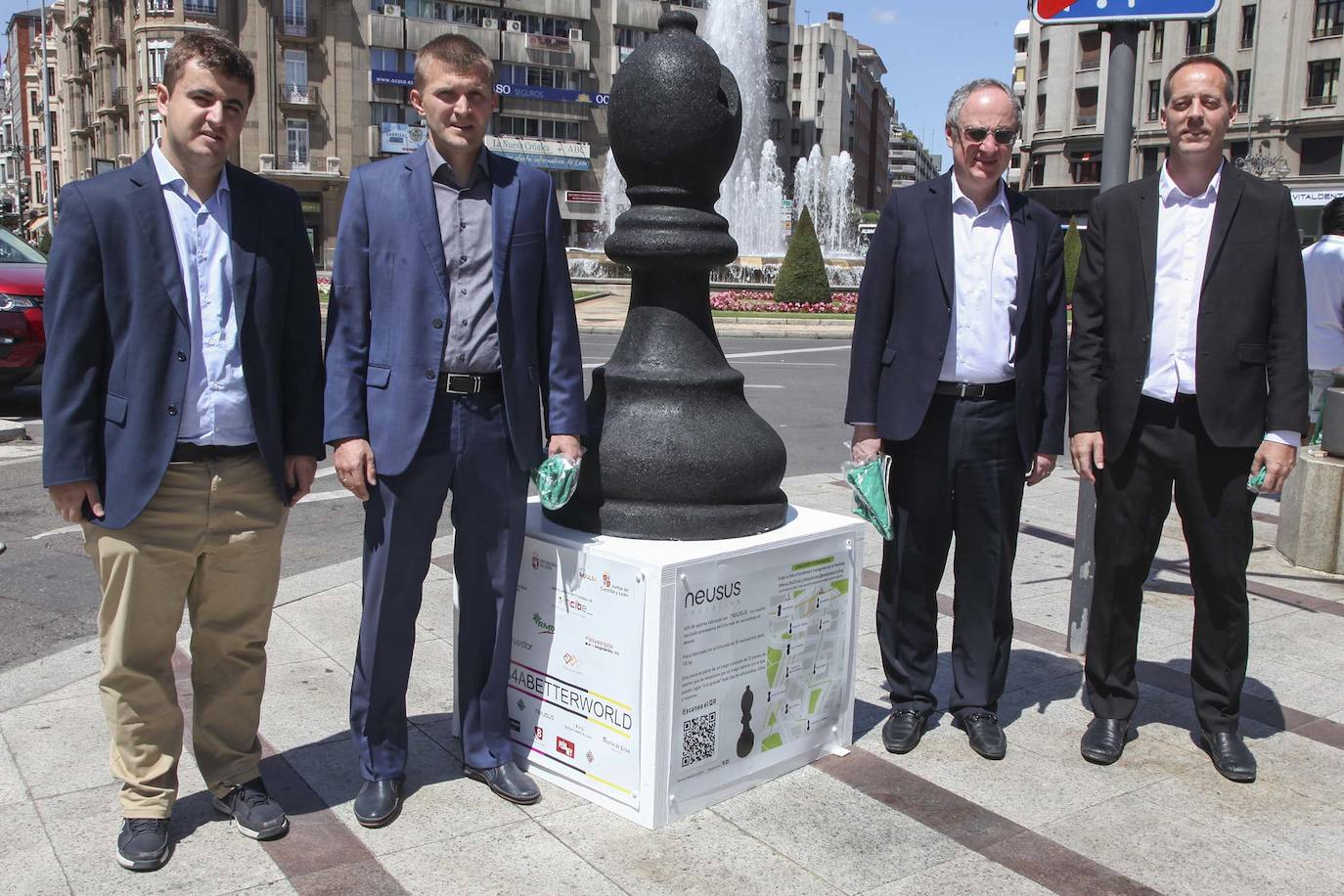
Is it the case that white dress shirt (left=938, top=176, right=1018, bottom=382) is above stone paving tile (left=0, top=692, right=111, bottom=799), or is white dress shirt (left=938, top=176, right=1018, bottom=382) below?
above

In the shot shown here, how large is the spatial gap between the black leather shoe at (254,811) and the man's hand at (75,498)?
2.89 feet

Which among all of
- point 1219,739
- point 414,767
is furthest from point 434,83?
point 1219,739

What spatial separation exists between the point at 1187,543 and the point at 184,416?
312 cm

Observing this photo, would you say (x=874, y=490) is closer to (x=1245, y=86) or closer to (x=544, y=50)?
(x=1245, y=86)

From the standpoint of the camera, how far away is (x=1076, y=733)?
403 centimetres

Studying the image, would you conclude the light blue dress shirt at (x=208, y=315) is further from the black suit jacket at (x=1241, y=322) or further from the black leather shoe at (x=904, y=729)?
the black suit jacket at (x=1241, y=322)

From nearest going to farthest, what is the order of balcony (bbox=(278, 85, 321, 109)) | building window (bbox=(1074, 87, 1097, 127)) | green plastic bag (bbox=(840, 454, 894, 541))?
green plastic bag (bbox=(840, 454, 894, 541)) → balcony (bbox=(278, 85, 321, 109)) → building window (bbox=(1074, 87, 1097, 127))

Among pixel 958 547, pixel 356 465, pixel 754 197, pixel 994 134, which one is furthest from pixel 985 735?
pixel 754 197

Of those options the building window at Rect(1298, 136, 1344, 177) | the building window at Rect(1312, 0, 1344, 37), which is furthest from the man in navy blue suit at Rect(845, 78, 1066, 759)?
the building window at Rect(1312, 0, 1344, 37)

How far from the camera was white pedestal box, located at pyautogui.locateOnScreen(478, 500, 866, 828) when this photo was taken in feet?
10.7

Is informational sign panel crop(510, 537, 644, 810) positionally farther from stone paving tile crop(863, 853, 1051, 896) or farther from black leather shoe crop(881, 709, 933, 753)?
black leather shoe crop(881, 709, 933, 753)

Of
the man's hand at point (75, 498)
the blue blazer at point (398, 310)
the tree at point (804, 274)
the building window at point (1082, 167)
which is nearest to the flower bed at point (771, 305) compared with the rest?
the tree at point (804, 274)

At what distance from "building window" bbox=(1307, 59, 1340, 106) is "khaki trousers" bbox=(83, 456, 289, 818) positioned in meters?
55.7

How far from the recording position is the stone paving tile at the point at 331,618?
4762 mm
